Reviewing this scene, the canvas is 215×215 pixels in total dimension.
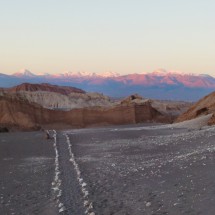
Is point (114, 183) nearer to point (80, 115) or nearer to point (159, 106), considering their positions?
point (80, 115)

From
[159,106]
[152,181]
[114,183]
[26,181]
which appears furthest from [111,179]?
[159,106]

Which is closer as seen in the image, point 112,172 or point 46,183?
point 46,183

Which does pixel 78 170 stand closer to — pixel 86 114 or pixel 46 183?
pixel 46 183

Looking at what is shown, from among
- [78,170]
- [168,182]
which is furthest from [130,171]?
[168,182]

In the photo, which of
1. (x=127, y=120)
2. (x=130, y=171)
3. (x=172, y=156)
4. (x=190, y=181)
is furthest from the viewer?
(x=127, y=120)

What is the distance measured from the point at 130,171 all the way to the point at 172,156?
3.00 meters

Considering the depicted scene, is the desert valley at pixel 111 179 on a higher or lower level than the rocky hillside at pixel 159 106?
lower

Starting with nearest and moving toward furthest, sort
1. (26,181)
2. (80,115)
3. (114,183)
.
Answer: (114,183) → (26,181) → (80,115)

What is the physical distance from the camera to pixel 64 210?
10.9 meters

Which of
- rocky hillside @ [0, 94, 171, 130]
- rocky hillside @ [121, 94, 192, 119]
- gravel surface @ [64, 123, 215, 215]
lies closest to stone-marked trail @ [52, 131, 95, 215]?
gravel surface @ [64, 123, 215, 215]

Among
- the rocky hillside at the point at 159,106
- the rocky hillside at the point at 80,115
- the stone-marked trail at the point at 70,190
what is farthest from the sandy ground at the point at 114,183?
the rocky hillside at the point at 159,106

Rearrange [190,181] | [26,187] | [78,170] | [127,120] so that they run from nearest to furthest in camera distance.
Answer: [190,181], [26,187], [78,170], [127,120]

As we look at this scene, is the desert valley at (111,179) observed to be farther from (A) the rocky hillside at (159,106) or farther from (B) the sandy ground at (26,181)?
(A) the rocky hillside at (159,106)

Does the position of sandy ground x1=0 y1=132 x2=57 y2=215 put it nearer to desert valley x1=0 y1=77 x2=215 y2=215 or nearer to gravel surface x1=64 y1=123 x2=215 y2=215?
desert valley x1=0 y1=77 x2=215 y2=215
